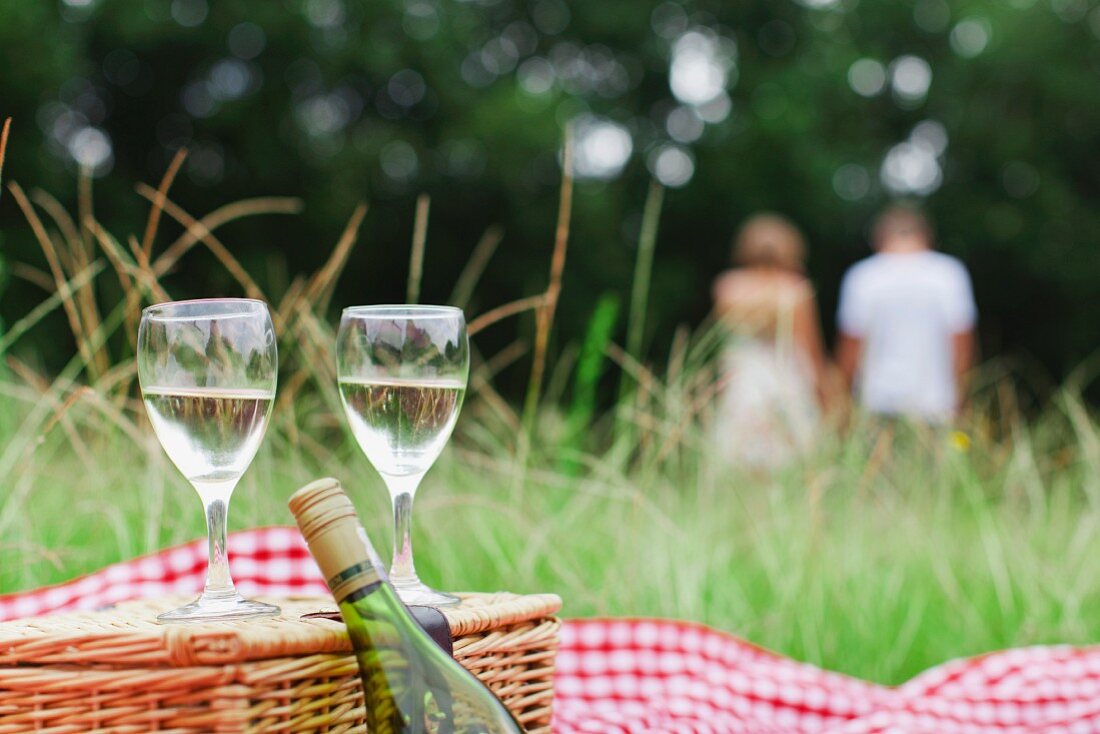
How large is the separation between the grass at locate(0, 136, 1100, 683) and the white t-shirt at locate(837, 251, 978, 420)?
177 cm

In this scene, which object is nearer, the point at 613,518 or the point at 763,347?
the point at 613,518

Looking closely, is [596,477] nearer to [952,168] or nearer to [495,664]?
[495,664]

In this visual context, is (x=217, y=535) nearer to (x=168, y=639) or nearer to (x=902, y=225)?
(x=168, y=639)

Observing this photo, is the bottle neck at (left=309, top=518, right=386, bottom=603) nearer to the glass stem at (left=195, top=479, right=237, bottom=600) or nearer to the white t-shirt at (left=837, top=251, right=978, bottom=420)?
the glass stem at (left=195, top=479, right=237, bottom=600)

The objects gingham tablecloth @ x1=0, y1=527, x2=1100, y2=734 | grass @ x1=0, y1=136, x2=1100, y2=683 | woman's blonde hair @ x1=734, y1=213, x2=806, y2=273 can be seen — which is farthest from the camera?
woman's blonde hair @ x1=734, y1=213, x2=806, y2=273

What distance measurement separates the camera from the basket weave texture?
0.81 m

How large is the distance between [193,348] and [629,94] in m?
12.6

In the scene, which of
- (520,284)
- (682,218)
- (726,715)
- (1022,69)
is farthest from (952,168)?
(726,715)

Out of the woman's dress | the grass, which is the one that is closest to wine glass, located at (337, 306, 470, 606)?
the grass

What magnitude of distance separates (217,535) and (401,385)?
18cm

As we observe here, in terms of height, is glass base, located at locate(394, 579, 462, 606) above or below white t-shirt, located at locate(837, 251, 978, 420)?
below

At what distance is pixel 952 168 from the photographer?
13.4 metres

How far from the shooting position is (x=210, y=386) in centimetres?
86

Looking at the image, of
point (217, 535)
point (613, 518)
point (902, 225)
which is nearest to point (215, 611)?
point (217, 535)
